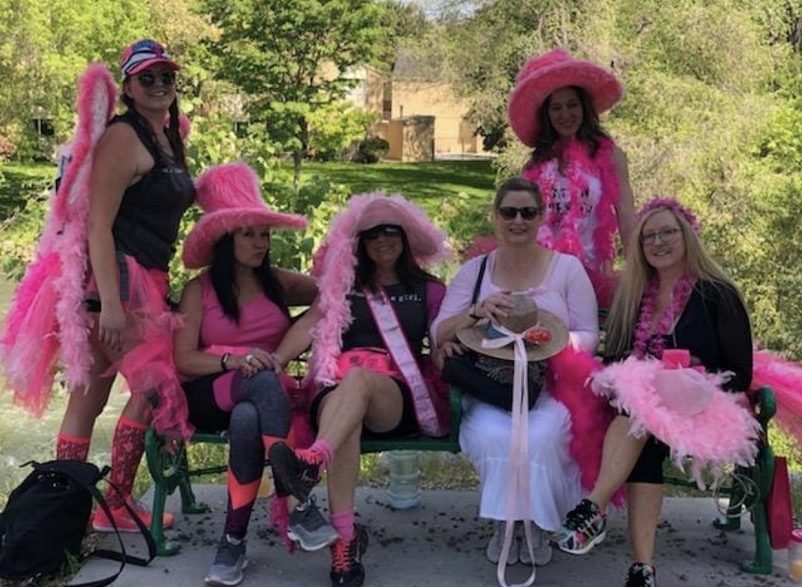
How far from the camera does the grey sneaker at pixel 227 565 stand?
3191mm

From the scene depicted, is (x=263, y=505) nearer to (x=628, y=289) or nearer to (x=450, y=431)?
(x=450, y=431)

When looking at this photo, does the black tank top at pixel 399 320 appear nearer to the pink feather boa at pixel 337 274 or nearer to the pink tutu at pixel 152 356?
the pink feather boa at pixel 337 274

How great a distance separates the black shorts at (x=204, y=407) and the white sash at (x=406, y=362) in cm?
65

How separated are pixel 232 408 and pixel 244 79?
19.5m

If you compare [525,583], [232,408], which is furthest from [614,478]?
[232,408]

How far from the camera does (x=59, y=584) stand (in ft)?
10.6

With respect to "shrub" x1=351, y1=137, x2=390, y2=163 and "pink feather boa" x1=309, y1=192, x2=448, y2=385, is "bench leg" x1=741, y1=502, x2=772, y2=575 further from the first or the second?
"shrub" x1=351, y1=137, x2=390, y2=163

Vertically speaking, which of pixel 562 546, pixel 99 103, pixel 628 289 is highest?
pixel 99 103

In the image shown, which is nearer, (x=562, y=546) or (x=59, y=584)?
(x=562, y=546)

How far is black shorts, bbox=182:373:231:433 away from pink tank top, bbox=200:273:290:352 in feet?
0.57

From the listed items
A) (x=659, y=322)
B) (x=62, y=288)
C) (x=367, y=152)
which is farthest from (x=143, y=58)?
(x=367, y=152)

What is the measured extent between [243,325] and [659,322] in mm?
1580

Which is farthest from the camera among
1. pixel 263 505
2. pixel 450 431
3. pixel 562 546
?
pixel 263 505

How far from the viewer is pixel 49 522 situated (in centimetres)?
318
